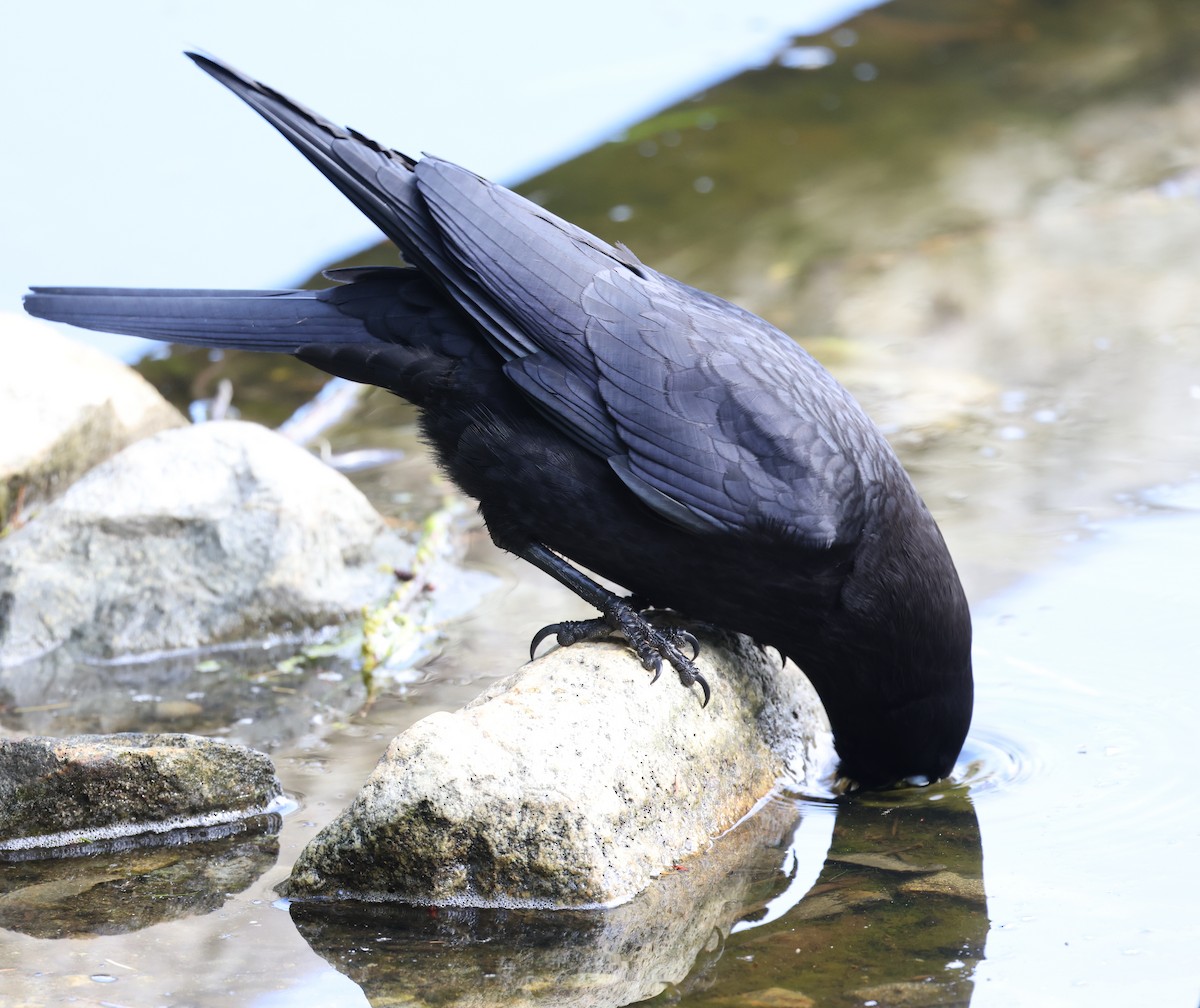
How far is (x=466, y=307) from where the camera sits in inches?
158

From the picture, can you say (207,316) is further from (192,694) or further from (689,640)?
(689,640)

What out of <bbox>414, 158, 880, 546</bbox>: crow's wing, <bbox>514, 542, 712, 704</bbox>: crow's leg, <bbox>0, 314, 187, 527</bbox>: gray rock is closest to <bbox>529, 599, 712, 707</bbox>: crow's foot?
<bbox>514, 542, 712, 704</bbox>: crow's leg

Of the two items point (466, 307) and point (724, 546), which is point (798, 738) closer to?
point (724, 546)

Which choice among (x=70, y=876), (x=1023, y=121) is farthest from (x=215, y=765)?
(x=1023, y=121)

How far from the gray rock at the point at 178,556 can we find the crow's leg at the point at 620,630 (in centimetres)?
122

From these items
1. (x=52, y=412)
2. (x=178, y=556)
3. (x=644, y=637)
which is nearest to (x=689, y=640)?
(x=644, y=637)

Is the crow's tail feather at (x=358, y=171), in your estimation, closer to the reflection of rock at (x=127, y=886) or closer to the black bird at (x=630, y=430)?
the black bird at (x=630, y=430)

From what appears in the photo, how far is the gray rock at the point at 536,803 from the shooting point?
3.31 m

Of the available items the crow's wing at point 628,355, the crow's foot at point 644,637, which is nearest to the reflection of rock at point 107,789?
the crow's foot at point 644,637

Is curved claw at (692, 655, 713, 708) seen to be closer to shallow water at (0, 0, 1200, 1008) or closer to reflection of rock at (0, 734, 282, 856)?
shallow water at (0, 0, 1200, 1008)

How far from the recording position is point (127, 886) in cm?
346

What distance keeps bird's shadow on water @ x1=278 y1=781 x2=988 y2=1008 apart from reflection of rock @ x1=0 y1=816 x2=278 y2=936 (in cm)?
26

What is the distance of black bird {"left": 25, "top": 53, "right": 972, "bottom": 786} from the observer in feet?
12.4

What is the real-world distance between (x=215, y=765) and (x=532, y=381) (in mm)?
1260
